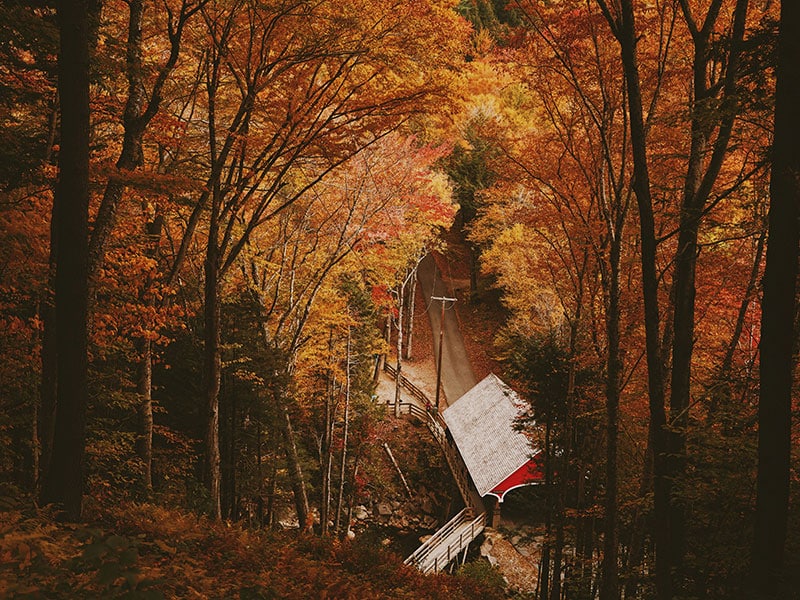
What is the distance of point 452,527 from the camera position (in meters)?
22.3

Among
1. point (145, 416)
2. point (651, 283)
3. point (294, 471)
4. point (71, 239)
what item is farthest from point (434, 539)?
point (71, 239)

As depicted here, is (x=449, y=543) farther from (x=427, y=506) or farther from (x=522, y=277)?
(x=522, y=277)

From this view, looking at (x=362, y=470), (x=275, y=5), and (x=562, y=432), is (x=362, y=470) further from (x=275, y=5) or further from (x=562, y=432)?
(x=275, y=5)

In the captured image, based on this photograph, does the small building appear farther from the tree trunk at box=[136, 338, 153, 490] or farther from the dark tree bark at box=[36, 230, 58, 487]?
the dark tree bark at box=[36, 230, 58, 487]

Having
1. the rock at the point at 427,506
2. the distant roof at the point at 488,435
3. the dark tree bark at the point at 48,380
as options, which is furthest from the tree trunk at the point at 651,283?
the rock at the point at 427,506

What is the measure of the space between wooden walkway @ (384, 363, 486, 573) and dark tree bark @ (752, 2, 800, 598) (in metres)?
13.1

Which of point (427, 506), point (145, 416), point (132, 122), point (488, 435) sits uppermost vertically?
point (132, 122)

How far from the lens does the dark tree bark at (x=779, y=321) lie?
4.34 metres

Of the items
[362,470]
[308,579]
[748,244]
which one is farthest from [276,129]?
[362,470]

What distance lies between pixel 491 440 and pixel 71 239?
20952 mm

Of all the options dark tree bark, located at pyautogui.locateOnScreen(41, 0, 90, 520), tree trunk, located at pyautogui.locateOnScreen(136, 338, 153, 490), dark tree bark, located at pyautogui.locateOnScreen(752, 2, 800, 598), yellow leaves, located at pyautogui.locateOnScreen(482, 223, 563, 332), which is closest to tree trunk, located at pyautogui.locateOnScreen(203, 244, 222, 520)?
tree trunk, located at pyautogui.locateOnScreen(136, 338, 153, 490)

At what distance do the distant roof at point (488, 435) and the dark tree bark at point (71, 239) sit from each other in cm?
1614

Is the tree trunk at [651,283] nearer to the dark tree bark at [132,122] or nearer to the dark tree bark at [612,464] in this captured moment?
the dark tree bark at [612,464]

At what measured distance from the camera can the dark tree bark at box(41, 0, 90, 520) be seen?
5414mm
